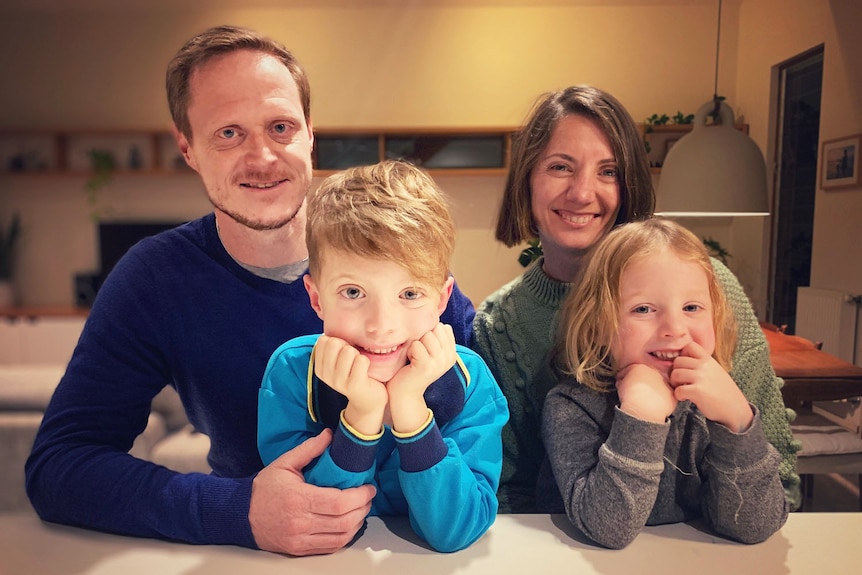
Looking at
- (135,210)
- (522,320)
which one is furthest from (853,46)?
(135,210)

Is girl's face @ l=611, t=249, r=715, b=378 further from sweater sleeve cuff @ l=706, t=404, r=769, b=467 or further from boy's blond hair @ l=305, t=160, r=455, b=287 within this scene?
boy's blond hair @ l=305, t=160, r=455, b=287

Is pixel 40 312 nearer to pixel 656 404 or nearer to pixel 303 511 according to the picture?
pixel 303 511

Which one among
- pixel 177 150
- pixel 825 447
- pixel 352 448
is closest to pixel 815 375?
pixel 825 447

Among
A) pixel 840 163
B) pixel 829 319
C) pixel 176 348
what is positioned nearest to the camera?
pixel 176 348

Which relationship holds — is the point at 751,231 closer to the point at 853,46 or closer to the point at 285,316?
the point at 853,46

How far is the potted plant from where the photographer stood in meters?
3.79

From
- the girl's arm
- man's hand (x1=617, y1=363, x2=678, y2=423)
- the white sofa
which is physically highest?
man's hand (x1=617, y1=363, x2=678, y2=423)

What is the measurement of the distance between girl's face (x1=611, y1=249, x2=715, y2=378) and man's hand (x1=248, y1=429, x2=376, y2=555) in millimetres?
373

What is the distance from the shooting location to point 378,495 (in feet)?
2.38

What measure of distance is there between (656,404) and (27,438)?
6.84 ft

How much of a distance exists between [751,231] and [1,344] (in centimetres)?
419

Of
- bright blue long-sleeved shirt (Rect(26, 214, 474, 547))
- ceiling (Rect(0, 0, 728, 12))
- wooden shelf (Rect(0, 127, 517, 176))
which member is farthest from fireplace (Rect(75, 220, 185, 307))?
bright blue long-sleeved shirt (Rect(26, 214, 474, 547))

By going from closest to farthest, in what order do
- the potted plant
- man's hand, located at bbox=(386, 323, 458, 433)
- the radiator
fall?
man's hand, located at bbox=(386, 323, 458, 433) → the radiator → the potted plant

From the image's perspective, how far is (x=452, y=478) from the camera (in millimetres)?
619
